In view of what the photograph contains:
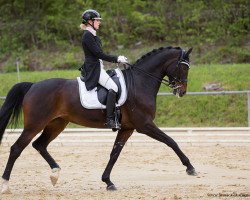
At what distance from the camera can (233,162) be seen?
1064cm

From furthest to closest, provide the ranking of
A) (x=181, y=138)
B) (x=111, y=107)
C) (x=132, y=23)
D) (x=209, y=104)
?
(x=132, y=23) < (x=209, y=104) < (x=181, y=138) < (x=111, y=107)

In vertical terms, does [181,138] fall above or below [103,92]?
below

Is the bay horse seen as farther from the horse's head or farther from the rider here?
the rider

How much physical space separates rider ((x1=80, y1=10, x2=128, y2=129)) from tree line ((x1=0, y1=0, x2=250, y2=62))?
12.4 m

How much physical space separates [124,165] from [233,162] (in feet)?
6.25

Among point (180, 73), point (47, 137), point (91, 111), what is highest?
point (180, 73)

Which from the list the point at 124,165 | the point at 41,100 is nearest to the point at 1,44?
the point at 124,165

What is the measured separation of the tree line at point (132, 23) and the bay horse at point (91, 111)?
1191cm

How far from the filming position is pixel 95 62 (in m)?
8.34

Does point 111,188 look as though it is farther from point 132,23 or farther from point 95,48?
point 132,23

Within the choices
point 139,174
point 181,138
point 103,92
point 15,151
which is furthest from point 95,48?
point 181,138

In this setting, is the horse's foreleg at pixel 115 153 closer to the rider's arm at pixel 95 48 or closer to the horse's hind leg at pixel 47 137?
the horse's hind leg at pixel 47 137

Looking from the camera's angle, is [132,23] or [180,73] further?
[132,23]

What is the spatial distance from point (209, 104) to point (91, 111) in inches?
342
